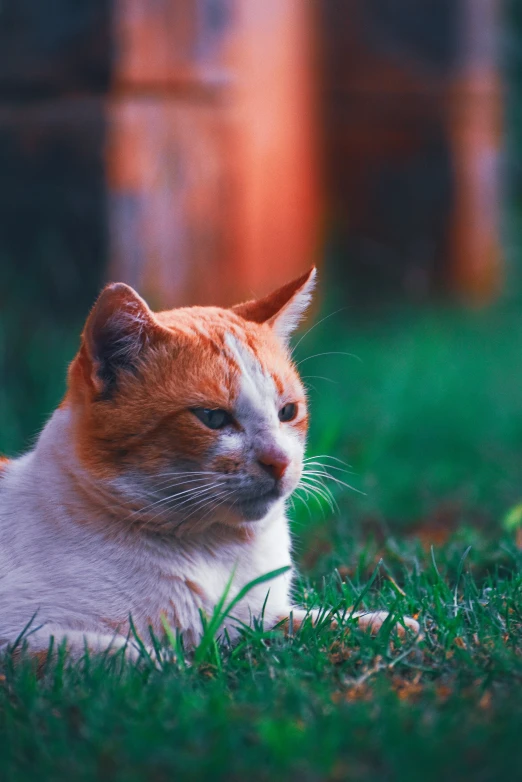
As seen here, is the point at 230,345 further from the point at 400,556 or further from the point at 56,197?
the point at 56,197

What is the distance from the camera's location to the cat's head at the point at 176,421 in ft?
6.15

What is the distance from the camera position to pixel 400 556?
8.39 feet

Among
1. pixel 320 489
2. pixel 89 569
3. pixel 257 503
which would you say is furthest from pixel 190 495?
pixel 320 489

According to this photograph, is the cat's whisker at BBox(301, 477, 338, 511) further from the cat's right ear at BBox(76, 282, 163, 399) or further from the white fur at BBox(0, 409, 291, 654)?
the cat's right ear at BBox(76, 282, 163, 399)

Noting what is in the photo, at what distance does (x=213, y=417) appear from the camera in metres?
1.92

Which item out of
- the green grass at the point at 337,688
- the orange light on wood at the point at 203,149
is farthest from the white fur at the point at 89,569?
the orange light on wood at the point at 203,149

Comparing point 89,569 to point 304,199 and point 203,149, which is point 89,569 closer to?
point 203,149

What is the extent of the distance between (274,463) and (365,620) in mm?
416

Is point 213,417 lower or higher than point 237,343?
lower

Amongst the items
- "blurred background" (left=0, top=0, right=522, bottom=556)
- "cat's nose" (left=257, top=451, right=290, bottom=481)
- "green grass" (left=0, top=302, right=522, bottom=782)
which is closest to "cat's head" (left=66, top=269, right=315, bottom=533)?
"cat's nose" (left=257, top=451, right=290, bottom=481)

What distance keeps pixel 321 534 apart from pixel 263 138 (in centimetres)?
305

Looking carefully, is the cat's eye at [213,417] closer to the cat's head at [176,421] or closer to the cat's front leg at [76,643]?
the cat's head at [176,421]

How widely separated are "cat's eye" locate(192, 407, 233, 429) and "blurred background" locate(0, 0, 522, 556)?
1.20 metres

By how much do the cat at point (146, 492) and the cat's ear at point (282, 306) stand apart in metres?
0.23
